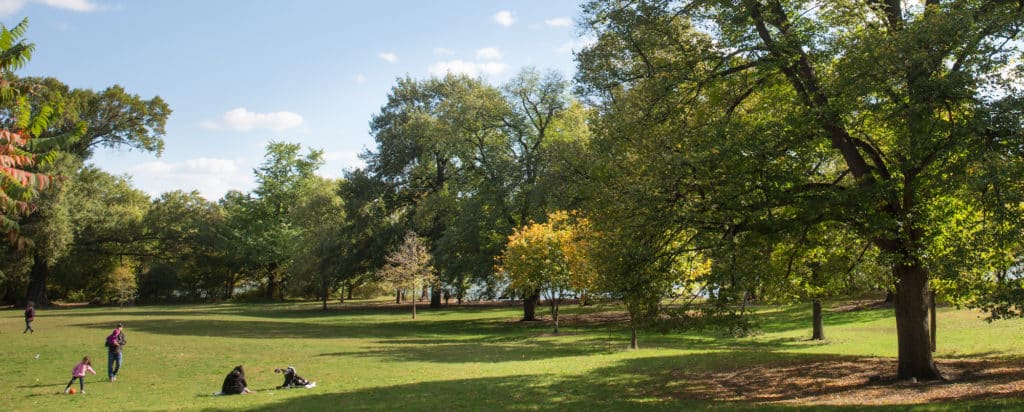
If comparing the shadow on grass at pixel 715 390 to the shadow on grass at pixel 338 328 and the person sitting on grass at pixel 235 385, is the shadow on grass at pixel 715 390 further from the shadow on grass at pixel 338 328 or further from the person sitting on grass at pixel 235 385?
the shadow on grass at pixel 338 328

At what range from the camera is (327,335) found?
34812 mm

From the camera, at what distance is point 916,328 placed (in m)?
14.5

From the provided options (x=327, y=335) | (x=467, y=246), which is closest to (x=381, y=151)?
(x=467, y=246)

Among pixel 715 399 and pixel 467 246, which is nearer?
pixel 715 399

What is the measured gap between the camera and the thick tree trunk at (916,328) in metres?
14.5

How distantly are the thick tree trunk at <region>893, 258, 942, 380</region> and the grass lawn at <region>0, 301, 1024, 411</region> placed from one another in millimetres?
542

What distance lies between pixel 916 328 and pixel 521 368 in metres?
11.6

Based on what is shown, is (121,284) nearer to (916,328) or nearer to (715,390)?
(715,390)

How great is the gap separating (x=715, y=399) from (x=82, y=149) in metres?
61.6

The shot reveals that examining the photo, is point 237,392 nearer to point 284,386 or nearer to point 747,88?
point 284,386

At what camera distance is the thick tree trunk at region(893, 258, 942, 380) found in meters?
14.5

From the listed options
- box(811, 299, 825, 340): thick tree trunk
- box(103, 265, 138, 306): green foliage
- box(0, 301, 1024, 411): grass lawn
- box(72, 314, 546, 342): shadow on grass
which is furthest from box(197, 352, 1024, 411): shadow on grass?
box(103, 265, 138, 306): green foliage

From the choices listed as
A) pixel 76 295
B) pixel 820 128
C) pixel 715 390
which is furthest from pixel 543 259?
pixel 76 295

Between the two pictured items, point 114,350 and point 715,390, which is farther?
point 114,350
